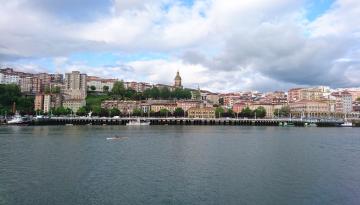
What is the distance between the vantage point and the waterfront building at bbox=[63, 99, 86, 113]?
521 feet

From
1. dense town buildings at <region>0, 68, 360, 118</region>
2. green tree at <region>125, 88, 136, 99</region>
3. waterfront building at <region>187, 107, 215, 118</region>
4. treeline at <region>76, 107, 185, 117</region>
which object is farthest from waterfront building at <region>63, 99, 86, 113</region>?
waterfront building at <region>187, 107, 215, 118</region>

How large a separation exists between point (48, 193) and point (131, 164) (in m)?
10.8

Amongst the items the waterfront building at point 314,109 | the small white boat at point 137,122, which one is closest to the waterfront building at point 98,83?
the small white boat at point 137,122

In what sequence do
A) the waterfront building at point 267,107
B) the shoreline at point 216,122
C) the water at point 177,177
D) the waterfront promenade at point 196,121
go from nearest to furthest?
the water at point 177,177
the waterfront promenade at point 196,121
the shoreline at point 216,122
the waterfront building at point 267,107

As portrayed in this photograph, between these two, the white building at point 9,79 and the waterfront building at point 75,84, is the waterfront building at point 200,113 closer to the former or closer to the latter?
the waterfront building at point 75,84

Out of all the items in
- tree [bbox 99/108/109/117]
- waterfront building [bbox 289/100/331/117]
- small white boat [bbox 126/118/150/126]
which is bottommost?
small white boat [bbox 126/118/150/126]

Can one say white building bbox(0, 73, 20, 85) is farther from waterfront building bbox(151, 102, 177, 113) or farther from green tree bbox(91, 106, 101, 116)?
waterfront building bbox(151, 102, 177, 113)

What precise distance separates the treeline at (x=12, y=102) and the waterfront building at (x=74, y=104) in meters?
12.5

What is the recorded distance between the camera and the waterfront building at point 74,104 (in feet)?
521

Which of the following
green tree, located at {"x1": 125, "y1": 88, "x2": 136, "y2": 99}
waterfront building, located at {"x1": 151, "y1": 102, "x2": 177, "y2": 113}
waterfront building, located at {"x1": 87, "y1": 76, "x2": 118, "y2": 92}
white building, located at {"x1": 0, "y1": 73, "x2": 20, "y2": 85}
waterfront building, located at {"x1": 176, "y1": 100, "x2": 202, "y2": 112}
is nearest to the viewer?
waterfront building, located at {"x1": 151, "y1": 102, "x2": 177, "y2": 113}

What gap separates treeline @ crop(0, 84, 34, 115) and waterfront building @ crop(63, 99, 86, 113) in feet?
41.0

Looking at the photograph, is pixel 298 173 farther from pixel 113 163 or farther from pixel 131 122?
pixel 131 122

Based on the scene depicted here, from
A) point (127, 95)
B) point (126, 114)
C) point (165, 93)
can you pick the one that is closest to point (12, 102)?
point (126, 114)

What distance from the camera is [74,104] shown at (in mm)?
159875
